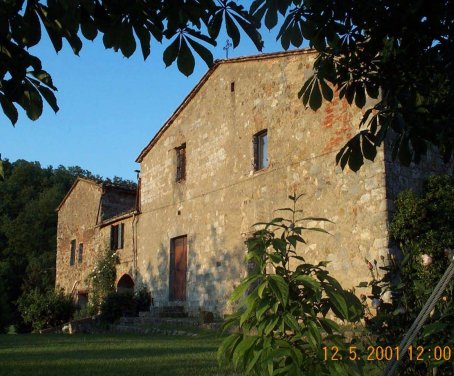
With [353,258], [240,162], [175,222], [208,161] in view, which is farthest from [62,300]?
[353,258]

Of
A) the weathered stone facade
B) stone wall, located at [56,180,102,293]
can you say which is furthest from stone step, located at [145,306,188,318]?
stone wall, located at [56,180,102,293]

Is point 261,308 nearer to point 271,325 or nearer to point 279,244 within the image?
point 271,325

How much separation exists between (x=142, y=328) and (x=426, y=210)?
7.40 m

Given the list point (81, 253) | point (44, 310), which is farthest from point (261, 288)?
point (81, 253)

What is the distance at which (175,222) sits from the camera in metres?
15.7

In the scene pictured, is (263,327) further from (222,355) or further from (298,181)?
(298,181)

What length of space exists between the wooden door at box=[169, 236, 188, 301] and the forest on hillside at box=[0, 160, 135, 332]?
14062 millimetres

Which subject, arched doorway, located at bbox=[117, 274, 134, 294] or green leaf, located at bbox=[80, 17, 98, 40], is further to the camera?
arched doorway, located at bbox=[117, 274, 134, 294]

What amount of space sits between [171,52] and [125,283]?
680 inches

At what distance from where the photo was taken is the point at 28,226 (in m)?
33.5

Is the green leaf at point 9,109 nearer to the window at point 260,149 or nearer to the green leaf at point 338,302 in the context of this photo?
the green leaf at point 338,302

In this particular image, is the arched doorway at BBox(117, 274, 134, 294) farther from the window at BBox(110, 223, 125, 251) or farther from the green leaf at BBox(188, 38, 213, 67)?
the green leaf at BBox(188, 38, 213, 67)

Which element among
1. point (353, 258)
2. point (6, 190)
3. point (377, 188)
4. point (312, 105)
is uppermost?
point (6, 190)

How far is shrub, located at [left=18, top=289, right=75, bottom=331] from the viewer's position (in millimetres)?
18469
